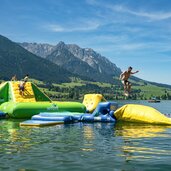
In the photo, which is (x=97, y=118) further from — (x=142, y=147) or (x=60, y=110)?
(x=142, y=147)

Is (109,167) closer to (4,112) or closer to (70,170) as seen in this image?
(70,170)

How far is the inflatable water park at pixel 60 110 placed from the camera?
3797 centimetres

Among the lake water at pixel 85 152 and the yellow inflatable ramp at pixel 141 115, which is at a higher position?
the yellow inflatable ramp at pixel 141 115

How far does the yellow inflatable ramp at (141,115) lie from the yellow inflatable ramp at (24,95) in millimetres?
15694

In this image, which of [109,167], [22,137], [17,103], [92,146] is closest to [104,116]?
[17,103]

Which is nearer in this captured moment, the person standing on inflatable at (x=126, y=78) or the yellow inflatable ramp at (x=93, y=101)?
the person standing on inflatable at (x=126, y=78)

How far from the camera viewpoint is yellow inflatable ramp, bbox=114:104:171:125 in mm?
36844

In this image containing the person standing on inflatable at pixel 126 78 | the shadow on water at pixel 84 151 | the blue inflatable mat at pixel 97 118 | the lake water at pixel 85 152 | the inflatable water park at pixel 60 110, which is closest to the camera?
the lake water at pixel 85 152

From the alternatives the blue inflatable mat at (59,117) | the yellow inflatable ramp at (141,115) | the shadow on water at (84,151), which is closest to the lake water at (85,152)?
the shadow on water at (84,151)

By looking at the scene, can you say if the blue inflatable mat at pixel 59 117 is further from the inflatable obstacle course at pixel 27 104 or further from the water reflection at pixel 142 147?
the water reflection at pixel 142 147

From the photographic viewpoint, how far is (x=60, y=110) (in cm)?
4734

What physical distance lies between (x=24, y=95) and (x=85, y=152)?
32842 mm

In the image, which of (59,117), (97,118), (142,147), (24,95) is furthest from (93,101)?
(142,147)

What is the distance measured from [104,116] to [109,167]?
24.2 m
